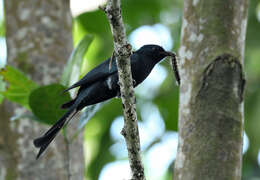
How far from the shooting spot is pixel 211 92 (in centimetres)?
247

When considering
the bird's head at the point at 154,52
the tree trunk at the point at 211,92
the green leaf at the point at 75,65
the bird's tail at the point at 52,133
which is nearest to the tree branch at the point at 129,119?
the tree trunk at the point at 211,92

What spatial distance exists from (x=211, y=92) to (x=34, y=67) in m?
Answer: 2.03

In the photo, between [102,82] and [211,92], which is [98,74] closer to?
[102,82]

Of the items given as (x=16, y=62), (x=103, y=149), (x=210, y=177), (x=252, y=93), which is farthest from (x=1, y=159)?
(x=252, y=93)

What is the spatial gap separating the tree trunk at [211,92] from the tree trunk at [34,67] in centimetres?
130

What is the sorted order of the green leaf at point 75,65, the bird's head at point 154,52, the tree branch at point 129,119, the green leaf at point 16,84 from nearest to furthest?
the tree branch at point 129,119 < the green leaf at point 16,84 < the green leaf at point 75,65 < the bird's head at point 154,52

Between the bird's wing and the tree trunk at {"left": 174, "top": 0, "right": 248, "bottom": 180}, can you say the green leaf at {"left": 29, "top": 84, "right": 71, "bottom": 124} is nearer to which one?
the bird's wing

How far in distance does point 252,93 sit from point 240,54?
260 cm

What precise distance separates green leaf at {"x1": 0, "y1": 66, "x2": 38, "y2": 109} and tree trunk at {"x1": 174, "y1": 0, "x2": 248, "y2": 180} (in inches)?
47.5

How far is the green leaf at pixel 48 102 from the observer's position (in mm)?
3039

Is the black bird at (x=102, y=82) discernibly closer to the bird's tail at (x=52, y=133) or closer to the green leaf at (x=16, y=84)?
the bird's tail at (x=52, y=133)

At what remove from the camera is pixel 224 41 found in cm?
262

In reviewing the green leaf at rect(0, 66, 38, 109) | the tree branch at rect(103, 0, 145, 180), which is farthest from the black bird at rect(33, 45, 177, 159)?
the tree branch at rect(103, 0, 145, 180)

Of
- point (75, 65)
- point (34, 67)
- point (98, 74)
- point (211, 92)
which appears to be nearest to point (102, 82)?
point (98, 74)
